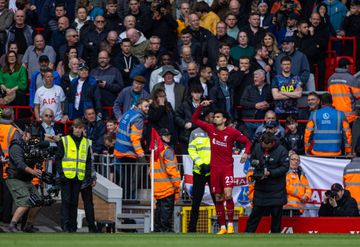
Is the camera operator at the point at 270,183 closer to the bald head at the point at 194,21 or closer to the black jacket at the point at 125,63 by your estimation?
the black jacket at the point at 125,63

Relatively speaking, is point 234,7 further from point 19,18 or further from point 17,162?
point 17,162

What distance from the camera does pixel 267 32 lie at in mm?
Result: 29328

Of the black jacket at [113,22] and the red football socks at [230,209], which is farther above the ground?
the black jacket at [113,22]

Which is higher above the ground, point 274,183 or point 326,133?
point 326,133

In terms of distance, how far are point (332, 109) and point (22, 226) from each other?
6.49 metres

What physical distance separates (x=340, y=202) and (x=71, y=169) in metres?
4.74

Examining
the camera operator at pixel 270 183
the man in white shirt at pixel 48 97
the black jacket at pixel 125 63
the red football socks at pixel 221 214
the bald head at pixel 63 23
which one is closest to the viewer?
the camera operator at pixel 270 183

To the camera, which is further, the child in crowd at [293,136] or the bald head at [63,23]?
the bald head at [63,23]

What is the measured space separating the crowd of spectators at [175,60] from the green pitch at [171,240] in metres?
5.20

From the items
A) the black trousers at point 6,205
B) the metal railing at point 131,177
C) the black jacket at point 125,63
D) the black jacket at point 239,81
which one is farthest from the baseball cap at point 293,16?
the black trousers at point 6,205

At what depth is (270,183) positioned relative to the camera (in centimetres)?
2302

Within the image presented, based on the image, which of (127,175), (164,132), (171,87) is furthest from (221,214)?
(171,87)

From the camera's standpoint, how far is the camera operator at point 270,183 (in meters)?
22.9

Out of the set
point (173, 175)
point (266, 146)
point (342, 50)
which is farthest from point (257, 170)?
point (342, 50)
